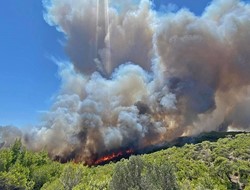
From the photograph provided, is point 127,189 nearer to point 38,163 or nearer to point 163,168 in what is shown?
point 163,168

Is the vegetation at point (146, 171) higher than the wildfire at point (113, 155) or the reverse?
the reverse

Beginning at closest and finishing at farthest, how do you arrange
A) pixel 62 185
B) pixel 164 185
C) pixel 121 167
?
pixel 164 185
pixel 121 167
pixel 62 185

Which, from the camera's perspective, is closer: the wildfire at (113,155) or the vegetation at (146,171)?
the vegetation at (146,171)

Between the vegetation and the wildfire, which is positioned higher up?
the wildfire

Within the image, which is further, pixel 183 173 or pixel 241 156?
pixel 241 156

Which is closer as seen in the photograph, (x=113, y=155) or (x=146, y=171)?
(x=146, y=171)

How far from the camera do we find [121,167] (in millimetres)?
31875

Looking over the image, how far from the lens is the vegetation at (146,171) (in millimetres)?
31000

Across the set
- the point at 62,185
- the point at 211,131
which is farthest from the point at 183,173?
the point at 211,131

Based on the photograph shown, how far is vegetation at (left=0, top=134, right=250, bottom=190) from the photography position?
31.0 metres

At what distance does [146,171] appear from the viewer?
1225 inches

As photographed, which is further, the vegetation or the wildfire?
the wildfire

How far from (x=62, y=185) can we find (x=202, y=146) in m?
61.7

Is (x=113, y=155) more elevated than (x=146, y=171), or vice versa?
(x=113, y=155)
